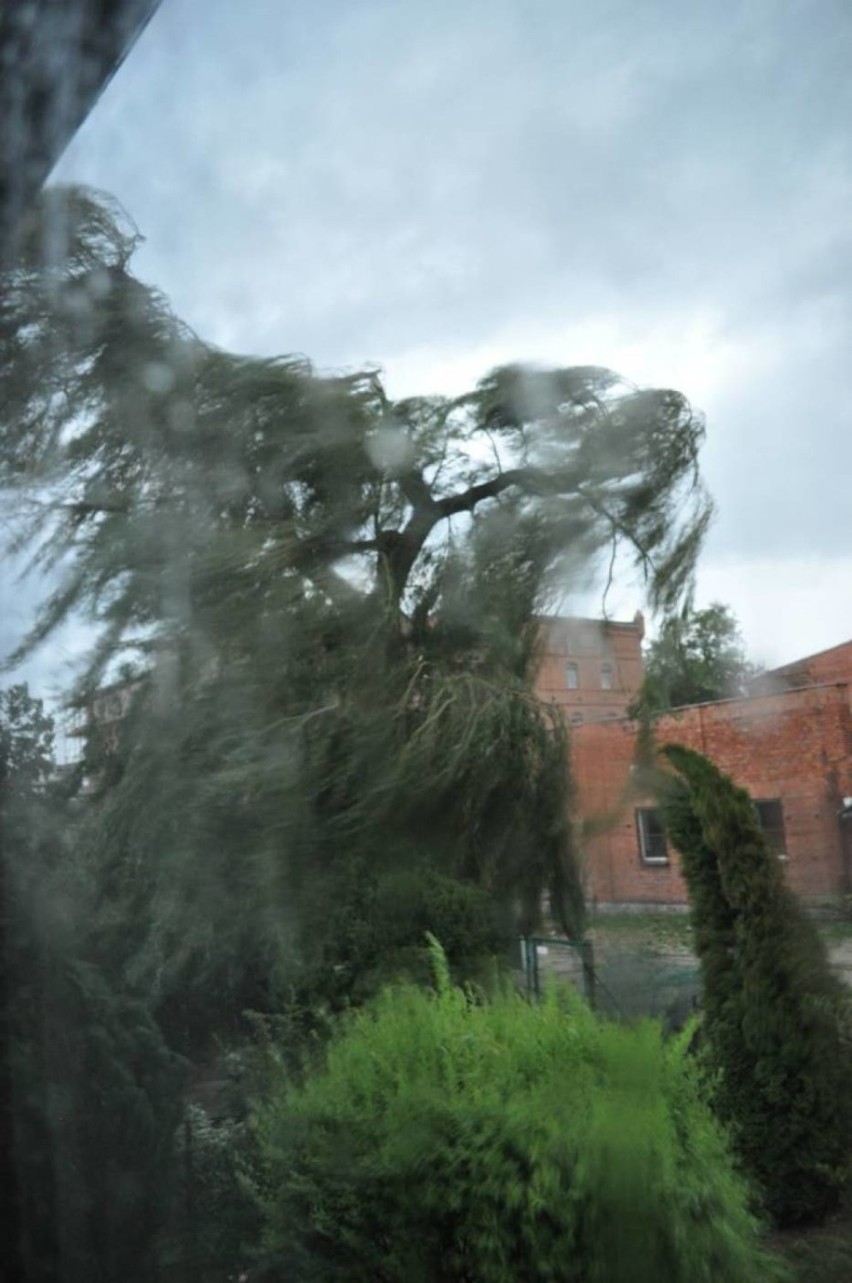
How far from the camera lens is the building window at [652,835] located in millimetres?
3838

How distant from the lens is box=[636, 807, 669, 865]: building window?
3838mm

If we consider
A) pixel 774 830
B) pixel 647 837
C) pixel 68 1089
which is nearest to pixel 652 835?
pixel 647 837

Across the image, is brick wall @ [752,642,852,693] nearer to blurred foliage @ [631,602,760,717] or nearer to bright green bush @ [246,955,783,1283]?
blurred foliage @ [631,602,760,717]

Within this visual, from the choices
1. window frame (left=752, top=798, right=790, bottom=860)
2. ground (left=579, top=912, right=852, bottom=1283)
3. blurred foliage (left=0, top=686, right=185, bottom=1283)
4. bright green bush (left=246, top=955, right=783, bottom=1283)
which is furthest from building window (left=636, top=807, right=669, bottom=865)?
blurred foliage (left=0, top=686, right=185, bottom=1283)

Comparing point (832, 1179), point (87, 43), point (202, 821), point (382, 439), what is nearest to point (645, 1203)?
point (832, 1179)

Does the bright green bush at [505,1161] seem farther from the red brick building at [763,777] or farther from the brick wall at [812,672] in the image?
the brick wall at [812,672]

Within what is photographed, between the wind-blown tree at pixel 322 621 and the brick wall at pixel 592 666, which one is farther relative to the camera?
the wind-blown tree at pixel 322 621

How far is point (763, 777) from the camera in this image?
3.64 m

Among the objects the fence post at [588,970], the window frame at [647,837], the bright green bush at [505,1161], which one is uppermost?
the window frame at [647,837]

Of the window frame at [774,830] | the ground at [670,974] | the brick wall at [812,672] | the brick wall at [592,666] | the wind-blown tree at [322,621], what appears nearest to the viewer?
the brick wall at [812,672]

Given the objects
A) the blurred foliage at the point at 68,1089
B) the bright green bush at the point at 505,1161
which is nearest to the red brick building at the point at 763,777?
the bright green bush at the point at 505,1161

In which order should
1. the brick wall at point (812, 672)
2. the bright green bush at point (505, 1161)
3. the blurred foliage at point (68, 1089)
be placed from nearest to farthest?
the bright green bush at point (505, 1161), the brick wall at point (812, 672), the blurred foliage at point (68, 1089)

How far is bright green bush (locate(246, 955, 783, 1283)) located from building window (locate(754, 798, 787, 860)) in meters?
0.77

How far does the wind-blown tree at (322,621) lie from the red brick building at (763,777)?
0.49 feet
